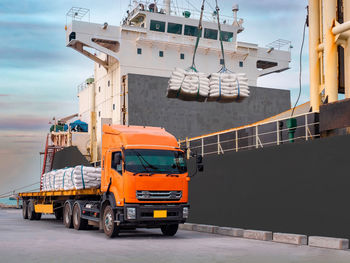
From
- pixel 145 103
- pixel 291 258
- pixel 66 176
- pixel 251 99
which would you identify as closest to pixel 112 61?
pixel 145 103

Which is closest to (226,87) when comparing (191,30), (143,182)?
(143,182)

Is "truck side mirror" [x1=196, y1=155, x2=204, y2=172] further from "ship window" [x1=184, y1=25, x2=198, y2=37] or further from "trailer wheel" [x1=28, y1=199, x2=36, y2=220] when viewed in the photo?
"ship window" [x1=184, y1=25, x2=198, y2=37]

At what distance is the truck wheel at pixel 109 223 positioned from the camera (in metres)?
15.6

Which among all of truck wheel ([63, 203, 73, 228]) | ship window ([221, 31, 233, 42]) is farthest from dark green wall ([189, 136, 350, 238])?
ship window ([221, 31, 233, 42])

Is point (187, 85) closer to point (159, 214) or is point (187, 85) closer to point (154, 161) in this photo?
point (154, 161)

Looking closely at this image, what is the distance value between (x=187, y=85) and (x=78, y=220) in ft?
22.1

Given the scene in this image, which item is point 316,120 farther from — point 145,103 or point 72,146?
point 72,146

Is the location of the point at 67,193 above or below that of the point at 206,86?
below

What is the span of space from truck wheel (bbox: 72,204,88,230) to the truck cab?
234cm

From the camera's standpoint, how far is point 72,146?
132 feet

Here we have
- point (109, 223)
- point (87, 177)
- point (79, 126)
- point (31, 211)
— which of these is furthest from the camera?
point (79, 126)

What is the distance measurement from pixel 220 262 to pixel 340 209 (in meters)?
5.06

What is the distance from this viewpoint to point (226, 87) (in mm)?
20734

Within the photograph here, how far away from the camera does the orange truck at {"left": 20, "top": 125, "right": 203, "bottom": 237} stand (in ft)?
50.5
